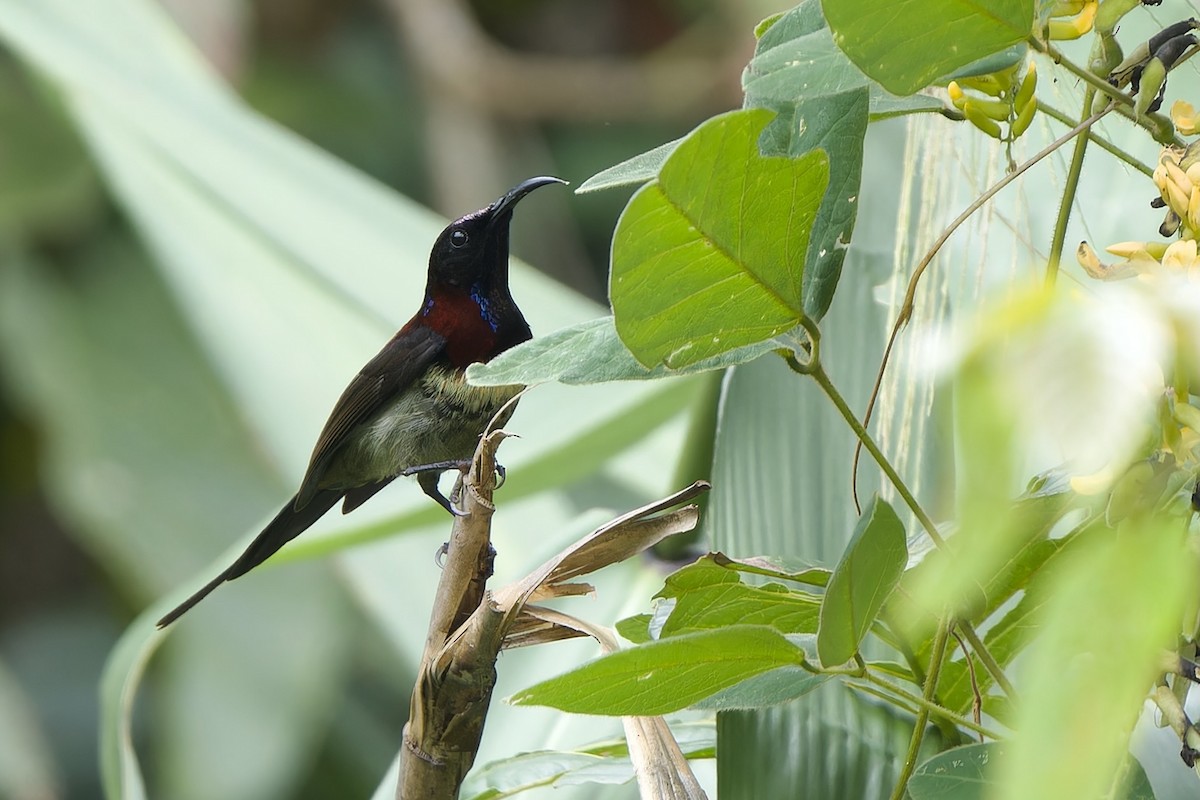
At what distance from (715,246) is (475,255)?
1.26 meters

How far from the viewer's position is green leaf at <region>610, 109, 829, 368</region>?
39 centimetres

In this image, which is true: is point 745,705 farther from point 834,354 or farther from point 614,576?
point 614,576

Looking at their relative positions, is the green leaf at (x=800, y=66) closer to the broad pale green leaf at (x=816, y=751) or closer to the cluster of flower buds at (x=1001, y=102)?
the cluster of flower buds at (x=1001, y=102)

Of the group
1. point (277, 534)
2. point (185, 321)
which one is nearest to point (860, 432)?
point (277, 534)

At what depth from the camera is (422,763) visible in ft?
2.12

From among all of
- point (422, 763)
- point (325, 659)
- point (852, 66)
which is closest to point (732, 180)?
point (852, 66)

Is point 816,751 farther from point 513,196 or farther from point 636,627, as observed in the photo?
point 513,196

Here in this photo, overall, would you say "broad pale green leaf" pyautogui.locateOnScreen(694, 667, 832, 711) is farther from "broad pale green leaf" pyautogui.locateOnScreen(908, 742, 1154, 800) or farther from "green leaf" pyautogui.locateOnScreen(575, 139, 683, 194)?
"green leaf" pyautogui.locateOnScreen(575, 139, 683, 194)

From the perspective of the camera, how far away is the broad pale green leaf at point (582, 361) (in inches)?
18.3

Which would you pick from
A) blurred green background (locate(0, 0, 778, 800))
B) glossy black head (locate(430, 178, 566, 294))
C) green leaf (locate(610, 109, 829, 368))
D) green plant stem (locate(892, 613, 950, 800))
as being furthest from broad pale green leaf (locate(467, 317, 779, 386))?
blurred green background (locate(0, 0, 778, 800))

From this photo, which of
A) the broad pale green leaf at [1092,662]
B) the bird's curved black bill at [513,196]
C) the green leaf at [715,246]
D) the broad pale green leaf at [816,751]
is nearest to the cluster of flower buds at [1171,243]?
the green leaf at [715,246]

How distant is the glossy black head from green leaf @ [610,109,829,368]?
1167mm

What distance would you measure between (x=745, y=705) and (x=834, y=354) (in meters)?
0.44

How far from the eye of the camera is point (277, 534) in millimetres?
1524
